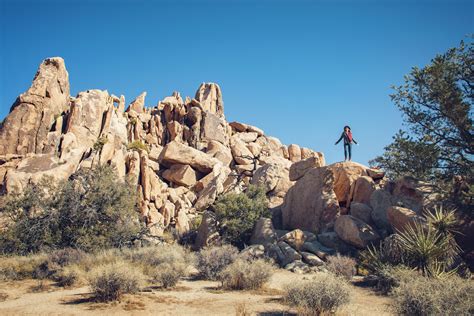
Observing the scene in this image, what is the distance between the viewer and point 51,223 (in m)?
19.6

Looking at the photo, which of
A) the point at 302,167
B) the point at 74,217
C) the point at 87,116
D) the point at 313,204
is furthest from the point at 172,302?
the point at 87,116

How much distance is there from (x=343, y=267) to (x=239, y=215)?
9.59 metres

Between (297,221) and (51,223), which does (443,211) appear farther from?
(51,223)

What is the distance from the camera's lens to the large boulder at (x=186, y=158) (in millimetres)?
39750

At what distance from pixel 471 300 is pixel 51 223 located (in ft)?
62.4

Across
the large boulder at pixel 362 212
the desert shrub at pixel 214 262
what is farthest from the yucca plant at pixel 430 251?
the desert shrub at pixel 214 262

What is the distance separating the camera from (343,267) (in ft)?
50.4

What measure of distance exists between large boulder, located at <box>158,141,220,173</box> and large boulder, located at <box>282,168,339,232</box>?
57.6 feet

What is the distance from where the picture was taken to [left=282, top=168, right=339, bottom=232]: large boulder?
2091cm

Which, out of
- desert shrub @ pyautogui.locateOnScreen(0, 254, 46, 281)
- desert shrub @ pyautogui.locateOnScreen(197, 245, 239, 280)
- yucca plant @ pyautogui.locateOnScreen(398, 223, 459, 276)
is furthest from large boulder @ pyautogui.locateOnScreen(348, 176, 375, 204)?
desert shrub @ pyautogui.locateOnScreen(0, 254, 46, 281)

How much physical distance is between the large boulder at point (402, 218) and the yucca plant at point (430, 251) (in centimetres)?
135

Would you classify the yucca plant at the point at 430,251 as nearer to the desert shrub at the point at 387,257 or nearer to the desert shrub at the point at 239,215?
the desert shrub at the point at 387,257

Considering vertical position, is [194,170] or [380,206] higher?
Answer: [194,170]

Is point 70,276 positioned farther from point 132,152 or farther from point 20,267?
point 132,152
